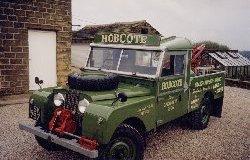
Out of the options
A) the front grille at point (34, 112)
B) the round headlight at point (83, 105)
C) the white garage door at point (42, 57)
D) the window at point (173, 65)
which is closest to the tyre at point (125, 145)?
the round headlight at point (83, 105)

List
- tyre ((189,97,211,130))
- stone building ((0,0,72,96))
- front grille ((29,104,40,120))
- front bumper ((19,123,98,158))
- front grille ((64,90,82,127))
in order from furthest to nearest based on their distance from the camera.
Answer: stone building ((0,0,72,96)) < tyre ((189,97,211,130)) < front grille ((29,104,40,120)) < front grille ((64,90,82,127)) < front bumper ((19,123,98,158))

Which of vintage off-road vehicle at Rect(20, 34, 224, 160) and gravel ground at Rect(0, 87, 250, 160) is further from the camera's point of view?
gravel ground at Rect(0, 87, 250, 160)

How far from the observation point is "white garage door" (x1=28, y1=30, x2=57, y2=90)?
1109 centimetres

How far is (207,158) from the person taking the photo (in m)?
5.86

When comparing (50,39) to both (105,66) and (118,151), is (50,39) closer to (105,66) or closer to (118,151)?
(105,66)

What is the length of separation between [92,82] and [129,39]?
4.98ft

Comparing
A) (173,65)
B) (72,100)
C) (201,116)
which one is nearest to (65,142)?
(72,100)

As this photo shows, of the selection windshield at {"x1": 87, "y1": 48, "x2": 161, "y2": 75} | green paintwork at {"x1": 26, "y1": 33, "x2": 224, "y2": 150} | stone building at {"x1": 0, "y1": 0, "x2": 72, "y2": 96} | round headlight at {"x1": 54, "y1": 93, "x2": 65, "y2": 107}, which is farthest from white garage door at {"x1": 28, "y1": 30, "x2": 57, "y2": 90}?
round headlight at {"x1": 54, "y1": 93, "x2": 65, "y2": 107}

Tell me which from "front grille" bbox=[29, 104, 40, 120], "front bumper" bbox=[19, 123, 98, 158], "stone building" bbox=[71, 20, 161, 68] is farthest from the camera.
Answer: "stone building" bbox=[71, 20, 161, 68]

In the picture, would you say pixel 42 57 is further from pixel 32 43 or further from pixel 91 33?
pixel 91 33

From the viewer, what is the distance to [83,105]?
Answer: 480 centimetres

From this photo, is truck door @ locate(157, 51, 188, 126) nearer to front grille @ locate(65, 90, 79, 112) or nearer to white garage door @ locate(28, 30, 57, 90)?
front grille @ locate(65, 90, 79, 112)

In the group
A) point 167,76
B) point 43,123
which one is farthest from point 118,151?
point 167,76

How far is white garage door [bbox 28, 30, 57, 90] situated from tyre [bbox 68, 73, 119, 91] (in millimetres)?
6324
